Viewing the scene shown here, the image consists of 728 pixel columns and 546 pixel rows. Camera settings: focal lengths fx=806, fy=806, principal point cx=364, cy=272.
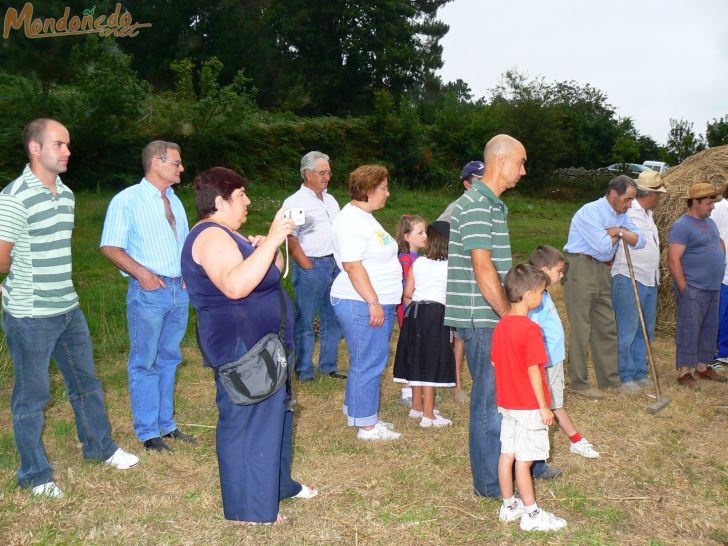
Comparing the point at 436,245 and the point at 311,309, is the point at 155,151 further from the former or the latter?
the point at 311,309

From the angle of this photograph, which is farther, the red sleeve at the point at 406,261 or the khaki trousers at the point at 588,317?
the khaki trousers at the point at 588,317

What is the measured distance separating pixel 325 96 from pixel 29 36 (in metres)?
11.9

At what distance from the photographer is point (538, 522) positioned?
13.8 feet

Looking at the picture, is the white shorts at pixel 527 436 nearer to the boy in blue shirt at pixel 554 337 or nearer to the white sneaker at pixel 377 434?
the boy in blue shirt at pixel 554 337

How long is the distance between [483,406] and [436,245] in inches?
75.6

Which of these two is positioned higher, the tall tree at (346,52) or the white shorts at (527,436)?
the tall tree at (346,52)

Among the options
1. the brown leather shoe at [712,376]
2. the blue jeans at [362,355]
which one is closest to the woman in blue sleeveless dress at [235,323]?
the blue jeans at [362,355]

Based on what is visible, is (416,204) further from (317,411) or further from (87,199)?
(317,411)

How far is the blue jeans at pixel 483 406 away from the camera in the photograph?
4422mm

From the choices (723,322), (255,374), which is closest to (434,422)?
(255,374)

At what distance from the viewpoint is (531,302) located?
4230 millimetres

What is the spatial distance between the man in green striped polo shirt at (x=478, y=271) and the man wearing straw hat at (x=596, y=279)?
8.32 ft

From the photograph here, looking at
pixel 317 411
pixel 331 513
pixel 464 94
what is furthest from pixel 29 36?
pixel 464 94

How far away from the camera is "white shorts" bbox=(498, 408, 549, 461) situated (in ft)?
13.8
